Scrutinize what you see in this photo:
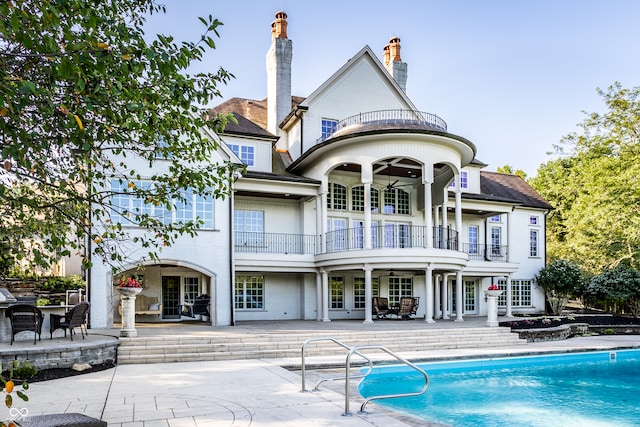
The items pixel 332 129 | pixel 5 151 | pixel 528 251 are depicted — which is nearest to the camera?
pixel 5 151

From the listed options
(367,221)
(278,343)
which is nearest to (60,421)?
(278,343)

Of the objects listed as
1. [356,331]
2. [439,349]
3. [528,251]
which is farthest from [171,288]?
[528,251]

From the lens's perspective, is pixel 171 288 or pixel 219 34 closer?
pixel 219 34

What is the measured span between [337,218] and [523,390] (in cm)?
1271

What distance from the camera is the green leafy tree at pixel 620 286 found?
2520cm

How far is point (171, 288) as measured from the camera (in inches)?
798

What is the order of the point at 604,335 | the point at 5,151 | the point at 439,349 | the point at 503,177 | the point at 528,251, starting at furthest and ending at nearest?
the point at 503,177
the point at 528,251
the point at 604,335
the point at 439,349
the point at 5,151

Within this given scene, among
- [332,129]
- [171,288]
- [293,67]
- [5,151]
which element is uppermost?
[293,67]

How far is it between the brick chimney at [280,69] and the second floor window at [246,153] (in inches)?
Answer: 117

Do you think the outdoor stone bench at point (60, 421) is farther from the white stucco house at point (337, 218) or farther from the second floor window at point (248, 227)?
the second floor window at point (248, 227)

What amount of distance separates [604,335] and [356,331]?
11064mm

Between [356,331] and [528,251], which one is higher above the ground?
[528,251]

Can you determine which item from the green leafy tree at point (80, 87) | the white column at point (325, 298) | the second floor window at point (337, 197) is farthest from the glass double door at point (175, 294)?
the green leafy tree at point (80, 87)

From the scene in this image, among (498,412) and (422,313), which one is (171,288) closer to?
(422,313)
